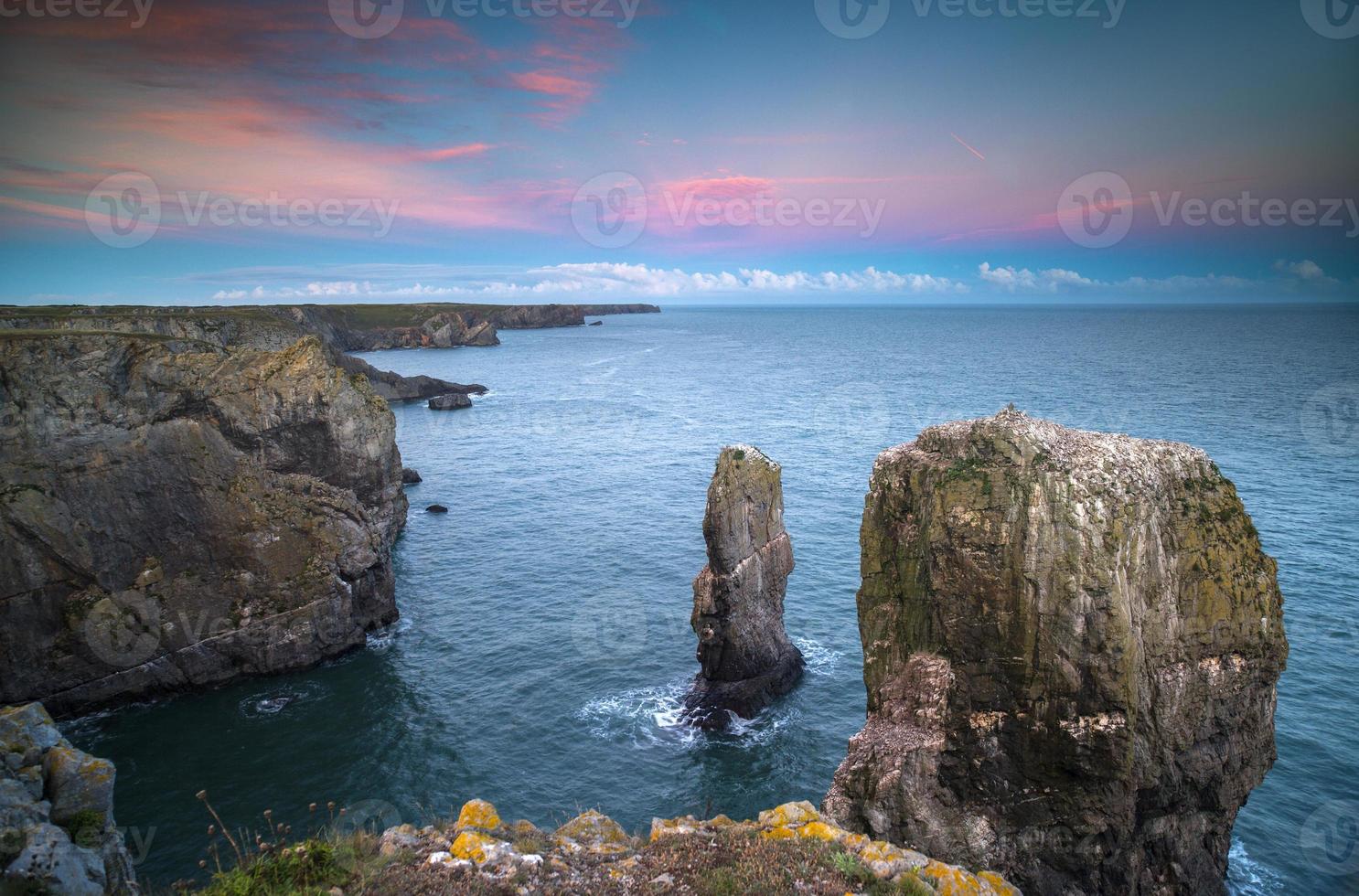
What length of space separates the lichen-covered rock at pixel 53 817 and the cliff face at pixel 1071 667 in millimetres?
15638

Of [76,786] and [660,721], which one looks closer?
[76,786]

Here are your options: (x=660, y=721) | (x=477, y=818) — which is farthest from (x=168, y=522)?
(x=477, y=818)

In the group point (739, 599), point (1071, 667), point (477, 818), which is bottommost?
point (739, 599)

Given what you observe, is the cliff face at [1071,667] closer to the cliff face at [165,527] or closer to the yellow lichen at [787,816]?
the yellow lichen at [787,816]

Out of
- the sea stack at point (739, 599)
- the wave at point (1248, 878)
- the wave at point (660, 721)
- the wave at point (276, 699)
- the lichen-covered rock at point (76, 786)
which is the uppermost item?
the lichen-covered rock at point (76, 786)

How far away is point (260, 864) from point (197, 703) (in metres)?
30.2

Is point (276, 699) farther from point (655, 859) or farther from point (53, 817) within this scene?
point (655, 859)

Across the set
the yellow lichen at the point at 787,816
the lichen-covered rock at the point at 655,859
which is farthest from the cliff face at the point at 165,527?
the yellow lichen at the point at 787,816

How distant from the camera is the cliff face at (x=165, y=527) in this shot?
1357 inches

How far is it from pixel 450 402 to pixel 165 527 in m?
81.4

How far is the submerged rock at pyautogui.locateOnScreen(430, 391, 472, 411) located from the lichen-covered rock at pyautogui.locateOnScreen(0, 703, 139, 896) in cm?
10578

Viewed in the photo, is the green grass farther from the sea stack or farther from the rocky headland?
the rocky headland

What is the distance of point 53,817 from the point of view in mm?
13062

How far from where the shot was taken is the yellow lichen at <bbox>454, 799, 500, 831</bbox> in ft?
49.2
